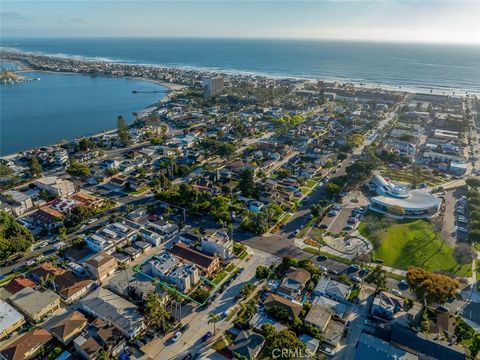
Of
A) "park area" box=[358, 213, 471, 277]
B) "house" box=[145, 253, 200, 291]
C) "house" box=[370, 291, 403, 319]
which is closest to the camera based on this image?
"house" box=[370, 291, 403, 319]

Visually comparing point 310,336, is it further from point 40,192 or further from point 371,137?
point 371,137

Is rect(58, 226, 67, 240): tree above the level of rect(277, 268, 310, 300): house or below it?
above

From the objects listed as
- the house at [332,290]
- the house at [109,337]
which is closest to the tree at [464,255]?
the house at [332,290]

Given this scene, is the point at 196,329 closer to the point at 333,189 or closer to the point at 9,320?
the point at 9,320

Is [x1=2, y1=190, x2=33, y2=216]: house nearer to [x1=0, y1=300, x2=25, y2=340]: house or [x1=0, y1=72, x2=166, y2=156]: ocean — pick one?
[x1=0, y1=300, x2=25, y2=340]: house

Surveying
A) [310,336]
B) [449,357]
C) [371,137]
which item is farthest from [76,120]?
[449,357]

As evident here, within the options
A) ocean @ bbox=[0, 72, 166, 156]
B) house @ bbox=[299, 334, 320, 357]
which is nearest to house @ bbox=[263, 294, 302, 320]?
house @ bbox=[299, 334, 320, 357]

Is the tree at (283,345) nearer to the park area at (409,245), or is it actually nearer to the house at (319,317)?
the house at (319,317)
